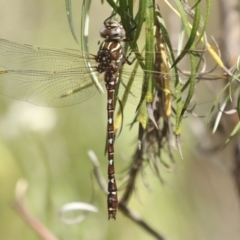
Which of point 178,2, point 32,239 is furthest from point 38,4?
point 178,2

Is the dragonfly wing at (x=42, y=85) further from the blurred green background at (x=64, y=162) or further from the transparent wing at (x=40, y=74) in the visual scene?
the blurred green background at (x=64, y=162)

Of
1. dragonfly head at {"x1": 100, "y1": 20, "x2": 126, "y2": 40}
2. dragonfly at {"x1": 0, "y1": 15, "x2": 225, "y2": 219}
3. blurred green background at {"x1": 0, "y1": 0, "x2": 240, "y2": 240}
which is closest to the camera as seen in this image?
dragonfly head at {"x1": 100, "y1": 20, "x2": 126, "y2": 40}

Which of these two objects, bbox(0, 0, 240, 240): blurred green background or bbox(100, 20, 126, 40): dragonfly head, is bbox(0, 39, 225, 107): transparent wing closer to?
bbox(100, 20, 126, 40): dragonfly head

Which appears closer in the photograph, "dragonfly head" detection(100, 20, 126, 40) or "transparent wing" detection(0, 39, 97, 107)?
"dragonfly head" detection(100, 20, 126, 40)

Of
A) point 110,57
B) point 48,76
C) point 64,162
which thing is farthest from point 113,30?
point 64,162

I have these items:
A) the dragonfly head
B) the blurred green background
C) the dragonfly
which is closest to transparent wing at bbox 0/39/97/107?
the dragonfly

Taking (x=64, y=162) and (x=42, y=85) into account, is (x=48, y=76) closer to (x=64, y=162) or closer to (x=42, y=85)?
(x=42, y=85)

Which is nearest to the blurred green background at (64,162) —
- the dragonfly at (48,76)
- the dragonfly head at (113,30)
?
the dragonfly at (48,76)

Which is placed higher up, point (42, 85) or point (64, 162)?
point (42, 85)

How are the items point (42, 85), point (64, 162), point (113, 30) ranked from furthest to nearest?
point (64, 162) < point (42, 85) < point (113, 30)
